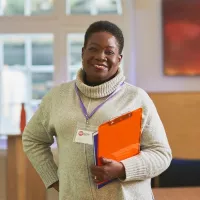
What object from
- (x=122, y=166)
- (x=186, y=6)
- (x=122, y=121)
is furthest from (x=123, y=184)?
(x=186, y=6)

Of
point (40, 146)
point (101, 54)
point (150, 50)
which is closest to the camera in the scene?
point (101, 54)

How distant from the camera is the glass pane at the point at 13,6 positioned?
3.45 meters

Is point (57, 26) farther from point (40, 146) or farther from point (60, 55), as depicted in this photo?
point (40, 146)

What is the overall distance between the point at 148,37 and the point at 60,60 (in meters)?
0.83

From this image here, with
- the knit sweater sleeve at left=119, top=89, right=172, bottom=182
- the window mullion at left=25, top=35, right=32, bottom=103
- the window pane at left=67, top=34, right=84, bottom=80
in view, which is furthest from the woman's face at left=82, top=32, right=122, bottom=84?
the window mullion at left=25, top=35, right=32, bottom=103

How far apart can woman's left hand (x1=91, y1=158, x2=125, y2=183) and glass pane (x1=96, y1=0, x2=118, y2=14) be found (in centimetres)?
249

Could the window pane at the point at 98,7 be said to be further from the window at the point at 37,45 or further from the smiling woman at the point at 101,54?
the smiling woman at the point at 101,54

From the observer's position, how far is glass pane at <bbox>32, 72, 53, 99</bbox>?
3.48 metres

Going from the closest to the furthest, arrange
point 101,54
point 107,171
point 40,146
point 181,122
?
point 107,171, point 101,54, point 40,146, point 181,122

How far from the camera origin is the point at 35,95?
348 centimetres

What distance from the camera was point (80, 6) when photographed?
344 cm

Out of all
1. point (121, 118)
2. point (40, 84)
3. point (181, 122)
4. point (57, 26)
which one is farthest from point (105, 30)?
point (40, 84)

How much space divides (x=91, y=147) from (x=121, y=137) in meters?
0.10

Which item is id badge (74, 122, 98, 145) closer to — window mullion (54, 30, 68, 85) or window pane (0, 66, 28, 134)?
window mullion (54, 30, 68, 85)
